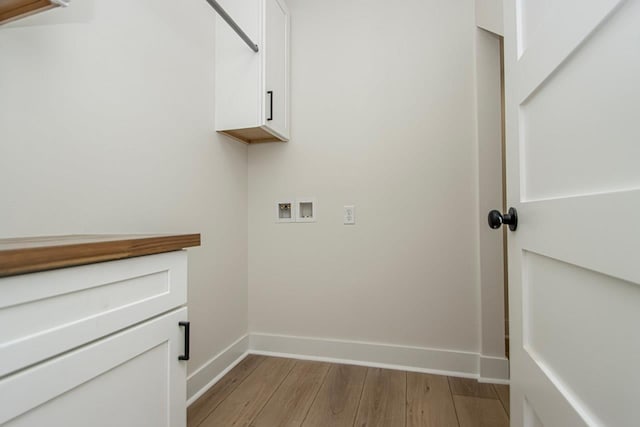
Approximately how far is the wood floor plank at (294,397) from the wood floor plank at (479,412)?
0.69 metres

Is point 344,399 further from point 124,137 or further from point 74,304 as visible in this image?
point 124,137

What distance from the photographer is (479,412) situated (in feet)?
4.46

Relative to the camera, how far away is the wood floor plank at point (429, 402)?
1300mm

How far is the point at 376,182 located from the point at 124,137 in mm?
1293

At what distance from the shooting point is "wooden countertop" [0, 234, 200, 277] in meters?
0.44

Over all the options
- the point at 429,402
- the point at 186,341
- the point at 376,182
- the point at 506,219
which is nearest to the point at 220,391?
the point at 186,341

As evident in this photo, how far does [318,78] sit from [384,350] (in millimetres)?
1744

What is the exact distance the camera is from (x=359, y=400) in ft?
4.76

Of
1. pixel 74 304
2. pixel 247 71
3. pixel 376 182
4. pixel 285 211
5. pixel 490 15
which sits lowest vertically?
pixel 74 304

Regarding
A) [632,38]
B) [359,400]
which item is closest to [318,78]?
[632,38]

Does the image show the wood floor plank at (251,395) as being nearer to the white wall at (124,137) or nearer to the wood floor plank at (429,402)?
the white wall at (124,137)

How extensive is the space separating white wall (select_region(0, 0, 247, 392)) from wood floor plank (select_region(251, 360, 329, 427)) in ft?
1.40

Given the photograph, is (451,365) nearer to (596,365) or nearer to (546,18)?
(596,365)

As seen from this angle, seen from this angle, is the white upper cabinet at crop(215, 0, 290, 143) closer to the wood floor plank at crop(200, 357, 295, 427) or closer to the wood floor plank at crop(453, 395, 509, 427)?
the wood floor plank at crop(200, 357, 295, 427)
